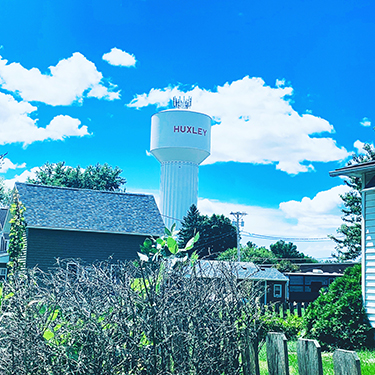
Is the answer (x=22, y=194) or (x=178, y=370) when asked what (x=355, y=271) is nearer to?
(x=178, y=370)

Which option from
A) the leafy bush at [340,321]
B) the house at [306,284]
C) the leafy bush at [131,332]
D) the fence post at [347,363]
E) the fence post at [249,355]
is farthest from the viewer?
the house at [306,284]

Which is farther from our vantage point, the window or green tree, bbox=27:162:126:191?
green tree, bbox=27:162:126:191

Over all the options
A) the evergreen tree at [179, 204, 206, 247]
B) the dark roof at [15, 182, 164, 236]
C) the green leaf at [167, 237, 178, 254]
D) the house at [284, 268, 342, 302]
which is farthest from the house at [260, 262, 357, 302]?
the green leaf at [167, 237, 178, 254]

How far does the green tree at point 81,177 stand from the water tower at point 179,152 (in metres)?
12.4

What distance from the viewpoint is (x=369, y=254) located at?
1014 cm

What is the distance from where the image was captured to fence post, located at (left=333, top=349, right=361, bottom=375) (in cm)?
250

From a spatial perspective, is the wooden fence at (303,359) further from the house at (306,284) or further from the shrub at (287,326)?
the house at (306,284)

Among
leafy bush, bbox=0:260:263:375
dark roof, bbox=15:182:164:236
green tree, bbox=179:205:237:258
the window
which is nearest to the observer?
Answer: leafy bush, bbox=0:260:263:375

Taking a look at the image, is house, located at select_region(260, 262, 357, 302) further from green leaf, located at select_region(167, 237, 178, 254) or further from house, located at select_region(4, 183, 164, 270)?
green leaf, located at select_region(167, 237, 178, 254)

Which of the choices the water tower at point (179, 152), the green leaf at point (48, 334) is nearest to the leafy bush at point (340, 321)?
the green leaf at point (48, 334)

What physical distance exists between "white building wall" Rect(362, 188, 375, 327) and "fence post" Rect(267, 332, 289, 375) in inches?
279

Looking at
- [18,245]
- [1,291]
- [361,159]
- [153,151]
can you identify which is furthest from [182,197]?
[1,291]

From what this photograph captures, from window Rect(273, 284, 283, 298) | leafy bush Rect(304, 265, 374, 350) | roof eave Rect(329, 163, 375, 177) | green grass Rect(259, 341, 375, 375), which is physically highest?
roof eave Rect(329, 163, 375, 177)

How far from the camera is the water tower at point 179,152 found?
43.4 m
